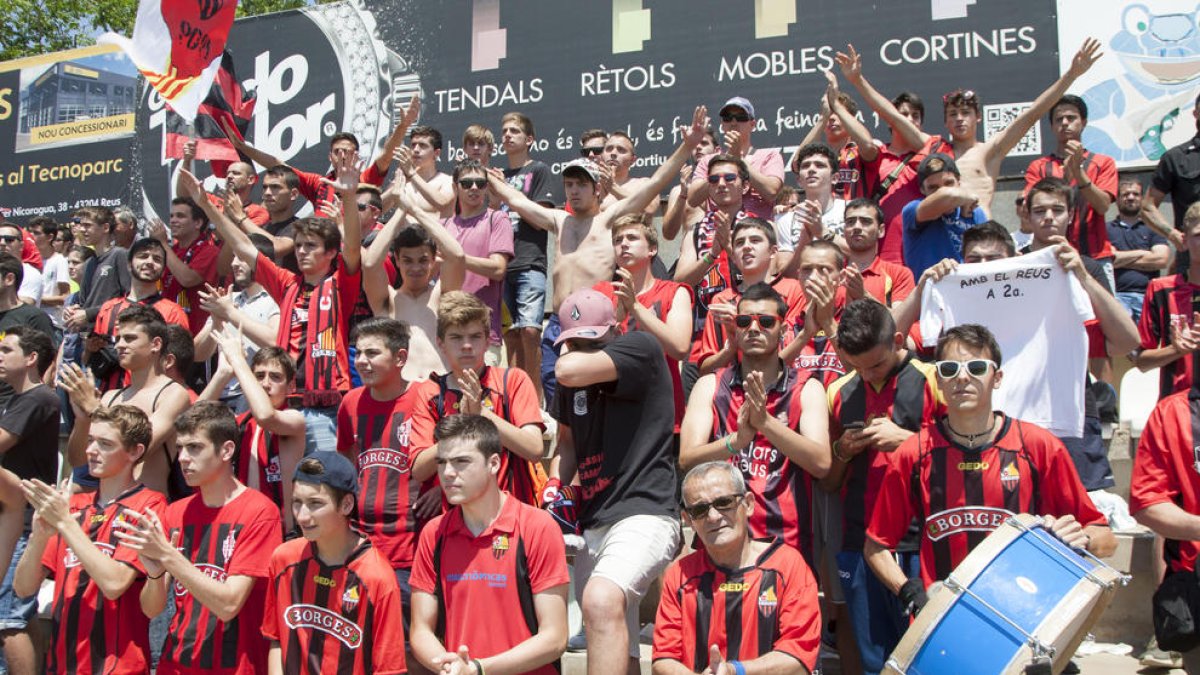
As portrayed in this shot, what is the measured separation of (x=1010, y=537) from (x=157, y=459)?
4.37 metres

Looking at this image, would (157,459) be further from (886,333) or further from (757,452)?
(886,333)

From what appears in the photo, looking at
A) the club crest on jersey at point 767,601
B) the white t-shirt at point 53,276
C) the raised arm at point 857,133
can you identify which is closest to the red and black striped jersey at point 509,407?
the club crest on jersey at point 767,601

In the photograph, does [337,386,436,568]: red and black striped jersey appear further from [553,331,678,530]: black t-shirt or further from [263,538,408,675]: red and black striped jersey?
[553,331,678,530]: black t-shirt

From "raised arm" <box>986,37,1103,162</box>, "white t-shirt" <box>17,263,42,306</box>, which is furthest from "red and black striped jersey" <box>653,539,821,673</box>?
"white t-shirt" <box>17,263,42,306</box>

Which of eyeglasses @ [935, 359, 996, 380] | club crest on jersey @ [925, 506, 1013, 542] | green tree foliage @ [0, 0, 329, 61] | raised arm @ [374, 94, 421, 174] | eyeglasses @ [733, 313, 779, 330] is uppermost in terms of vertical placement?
green tree foliage @ [0, 0, 329, 61]

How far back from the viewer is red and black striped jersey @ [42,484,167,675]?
16.8 ft

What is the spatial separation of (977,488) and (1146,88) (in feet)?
24.0

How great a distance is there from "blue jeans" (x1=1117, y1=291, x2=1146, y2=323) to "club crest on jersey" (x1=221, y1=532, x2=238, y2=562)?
6.19 metres

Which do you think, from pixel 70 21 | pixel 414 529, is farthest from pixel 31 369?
pixel 70 21

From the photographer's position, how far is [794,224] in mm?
7441

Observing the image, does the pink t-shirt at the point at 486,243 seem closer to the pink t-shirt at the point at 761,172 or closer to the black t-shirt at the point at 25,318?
the pink t-shirt at the point at 761,172

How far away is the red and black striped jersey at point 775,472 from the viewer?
477cm

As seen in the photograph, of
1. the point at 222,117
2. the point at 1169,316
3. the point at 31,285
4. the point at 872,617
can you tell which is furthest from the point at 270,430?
the point at 31,285

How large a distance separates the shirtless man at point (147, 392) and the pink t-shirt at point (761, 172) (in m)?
4.13
